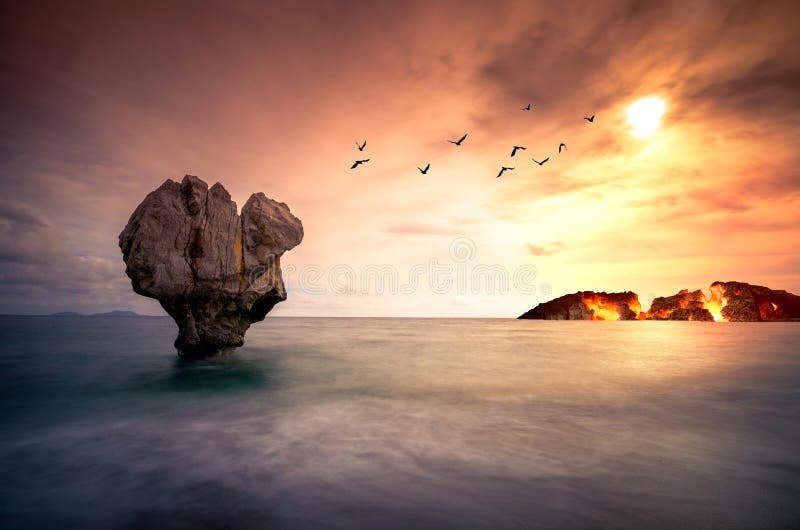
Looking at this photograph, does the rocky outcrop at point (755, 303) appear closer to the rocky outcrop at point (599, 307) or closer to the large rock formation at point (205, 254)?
the rocky outcrop at point (599, 307)

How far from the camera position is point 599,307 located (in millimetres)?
177500

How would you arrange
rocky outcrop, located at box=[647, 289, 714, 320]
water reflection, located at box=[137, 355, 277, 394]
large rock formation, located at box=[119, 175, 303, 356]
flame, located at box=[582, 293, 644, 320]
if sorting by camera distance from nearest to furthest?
→ water reflection, located at box=[137, 355, 277, 394], large rock formation, located at box=[119, 175, 303, 356], rocky outcrop, located at box=[647, 289, 714, 320], flame, located at box=[582, 293, 644, 320]

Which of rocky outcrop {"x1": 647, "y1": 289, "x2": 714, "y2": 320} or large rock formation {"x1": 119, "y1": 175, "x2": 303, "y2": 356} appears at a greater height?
rocky outcrop {"x1": 647, "y1": 289, "x2": 714, "y2": 320}

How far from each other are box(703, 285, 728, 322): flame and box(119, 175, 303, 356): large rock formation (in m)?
179

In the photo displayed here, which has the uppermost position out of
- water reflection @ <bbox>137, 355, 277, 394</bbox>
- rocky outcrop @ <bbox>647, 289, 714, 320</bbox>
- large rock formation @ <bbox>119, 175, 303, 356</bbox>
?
rocky outcrop @ <bbox>647, 289, 714, 320</bbox>

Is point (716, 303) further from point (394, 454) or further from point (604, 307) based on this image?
point (394, 454)

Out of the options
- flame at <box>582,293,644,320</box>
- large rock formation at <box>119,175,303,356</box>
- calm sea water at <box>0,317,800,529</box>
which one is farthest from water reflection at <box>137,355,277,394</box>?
flame at <box>582,293,644,320</box>

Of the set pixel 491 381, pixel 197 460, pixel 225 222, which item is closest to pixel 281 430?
pixel 197 460

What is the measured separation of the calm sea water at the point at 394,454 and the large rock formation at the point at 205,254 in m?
3.41

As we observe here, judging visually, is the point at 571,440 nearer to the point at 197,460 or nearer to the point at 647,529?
the point at 647,529

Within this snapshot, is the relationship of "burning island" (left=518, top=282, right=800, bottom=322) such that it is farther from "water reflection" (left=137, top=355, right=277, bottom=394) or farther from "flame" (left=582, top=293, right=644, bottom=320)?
"water reflection" (left=137, top=355, right=277, bottom=394)

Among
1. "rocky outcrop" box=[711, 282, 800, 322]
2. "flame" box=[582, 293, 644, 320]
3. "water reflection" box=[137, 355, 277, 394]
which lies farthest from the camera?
"flame" box=[582, 293, 644, 320]

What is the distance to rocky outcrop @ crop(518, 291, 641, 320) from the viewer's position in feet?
564

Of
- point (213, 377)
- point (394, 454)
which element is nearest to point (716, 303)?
point (213, 377)
